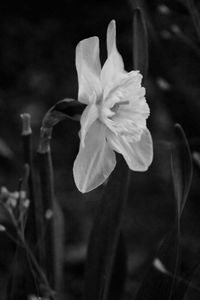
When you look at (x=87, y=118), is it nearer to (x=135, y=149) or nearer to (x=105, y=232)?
(x=135, y=149)

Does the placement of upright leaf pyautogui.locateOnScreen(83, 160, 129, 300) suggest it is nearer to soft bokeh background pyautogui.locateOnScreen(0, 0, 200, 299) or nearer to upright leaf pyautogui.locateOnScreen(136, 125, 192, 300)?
upright leaf pyautogui.locateOnScreen(136, 125, 192, 300)

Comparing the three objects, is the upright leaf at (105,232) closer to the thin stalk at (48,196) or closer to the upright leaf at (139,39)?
the thin stalk at (48,196)

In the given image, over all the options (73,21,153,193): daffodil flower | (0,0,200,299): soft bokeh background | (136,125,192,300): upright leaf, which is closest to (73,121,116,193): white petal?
(73,21,153,193): daffodil flower

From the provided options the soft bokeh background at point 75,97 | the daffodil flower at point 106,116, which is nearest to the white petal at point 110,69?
the daffodil flower at point 106,116

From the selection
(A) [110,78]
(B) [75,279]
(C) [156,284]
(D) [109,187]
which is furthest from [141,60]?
(B) [75,279]

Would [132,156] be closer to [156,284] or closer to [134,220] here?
[156,284]
